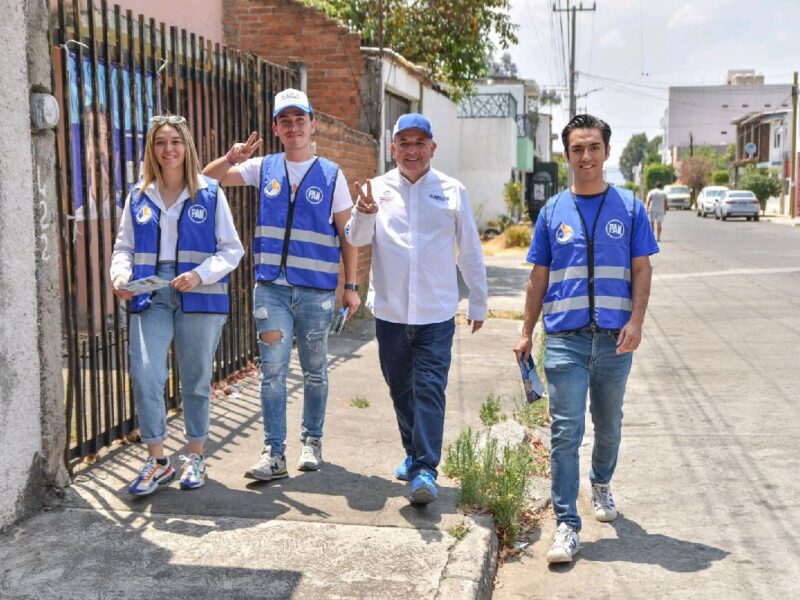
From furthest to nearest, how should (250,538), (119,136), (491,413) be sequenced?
(491,413) → (119,136) → (250,538)

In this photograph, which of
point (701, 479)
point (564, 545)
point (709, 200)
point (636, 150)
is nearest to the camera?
point (564, 545)

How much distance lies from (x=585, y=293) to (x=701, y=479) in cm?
185

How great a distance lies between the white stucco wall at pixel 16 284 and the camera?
413 cm

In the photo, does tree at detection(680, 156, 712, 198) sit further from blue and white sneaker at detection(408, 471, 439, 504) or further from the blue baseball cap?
blue and white sneaker at detection(408, 471, 439, 504)

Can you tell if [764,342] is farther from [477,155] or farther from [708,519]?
[477,155]

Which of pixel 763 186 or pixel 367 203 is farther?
pixel 763 186

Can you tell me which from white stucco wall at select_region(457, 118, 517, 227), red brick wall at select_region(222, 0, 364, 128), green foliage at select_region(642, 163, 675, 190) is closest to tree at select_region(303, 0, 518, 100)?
red brick wall at select_region(222, 0, 364, 128)

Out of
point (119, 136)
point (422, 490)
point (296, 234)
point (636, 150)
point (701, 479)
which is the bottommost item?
point (701, 479)

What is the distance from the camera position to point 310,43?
1241 centimetres

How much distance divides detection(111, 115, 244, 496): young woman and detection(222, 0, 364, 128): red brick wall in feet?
26.6

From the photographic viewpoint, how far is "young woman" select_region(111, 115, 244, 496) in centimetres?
455

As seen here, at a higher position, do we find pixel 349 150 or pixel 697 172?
pixel 697 172

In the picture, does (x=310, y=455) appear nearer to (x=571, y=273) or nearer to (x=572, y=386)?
(x=572, y=386)

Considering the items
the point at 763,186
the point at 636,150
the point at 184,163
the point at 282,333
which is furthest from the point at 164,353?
the point at 636,150
